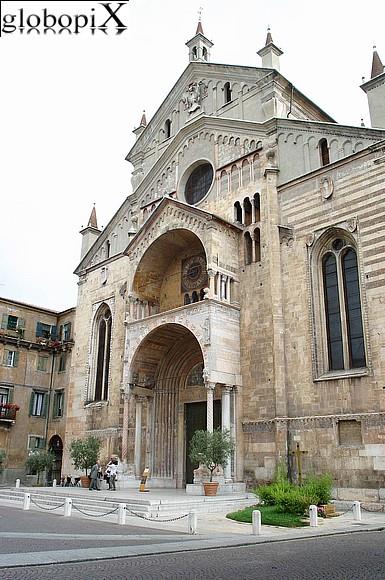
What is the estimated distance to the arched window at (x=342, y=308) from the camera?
19859mm

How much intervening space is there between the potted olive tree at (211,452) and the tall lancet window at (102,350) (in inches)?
385

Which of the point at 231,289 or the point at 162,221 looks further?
the point at 162,221

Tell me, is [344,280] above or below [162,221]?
below

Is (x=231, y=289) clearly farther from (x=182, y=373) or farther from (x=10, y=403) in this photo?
(x=10, y=403)

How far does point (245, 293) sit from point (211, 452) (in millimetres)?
7205

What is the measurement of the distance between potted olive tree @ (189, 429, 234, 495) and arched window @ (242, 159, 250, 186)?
11689 millimetres

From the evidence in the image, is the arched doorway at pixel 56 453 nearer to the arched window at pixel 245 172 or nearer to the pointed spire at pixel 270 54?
the arched window at pixel 245 172

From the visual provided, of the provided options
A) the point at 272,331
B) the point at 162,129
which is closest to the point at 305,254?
the point at 272,331

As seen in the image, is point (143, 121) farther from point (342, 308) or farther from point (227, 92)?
point (342, 308)

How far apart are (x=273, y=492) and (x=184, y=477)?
9656mm

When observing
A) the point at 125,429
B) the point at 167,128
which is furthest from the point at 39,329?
the point at 167,128

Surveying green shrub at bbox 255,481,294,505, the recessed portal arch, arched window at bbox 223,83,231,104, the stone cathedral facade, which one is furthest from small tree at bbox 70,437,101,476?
arched window at bbox 223,83,231,104

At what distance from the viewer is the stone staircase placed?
1656cm

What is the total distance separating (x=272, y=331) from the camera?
2167 centimetres
